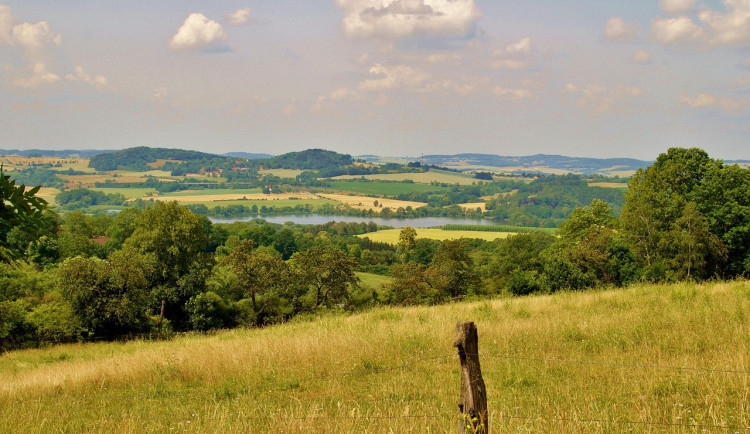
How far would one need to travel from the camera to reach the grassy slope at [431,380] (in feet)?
17.0

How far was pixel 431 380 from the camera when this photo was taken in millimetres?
7266

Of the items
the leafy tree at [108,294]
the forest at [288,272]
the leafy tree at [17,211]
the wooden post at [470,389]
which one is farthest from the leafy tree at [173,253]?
the wooden post at [470,389]

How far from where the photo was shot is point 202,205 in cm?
16862

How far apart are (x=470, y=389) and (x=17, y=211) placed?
18.4ft

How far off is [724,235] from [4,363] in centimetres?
3527

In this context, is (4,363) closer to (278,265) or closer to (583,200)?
(278,265)

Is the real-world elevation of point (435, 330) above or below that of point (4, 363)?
above

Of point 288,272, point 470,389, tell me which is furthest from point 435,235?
point 470,389

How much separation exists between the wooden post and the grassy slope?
0.54 m

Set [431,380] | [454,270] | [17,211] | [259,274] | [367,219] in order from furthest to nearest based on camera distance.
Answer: [367,219], [454,270], [259,274], [431,380], [17,211]

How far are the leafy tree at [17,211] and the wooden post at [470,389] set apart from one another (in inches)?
204

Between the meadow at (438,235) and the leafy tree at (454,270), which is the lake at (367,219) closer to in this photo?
the meadow at (438,235)

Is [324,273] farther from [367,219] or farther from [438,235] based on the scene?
[367,219]

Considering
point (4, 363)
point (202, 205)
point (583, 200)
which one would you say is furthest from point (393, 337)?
point (583, 200)
